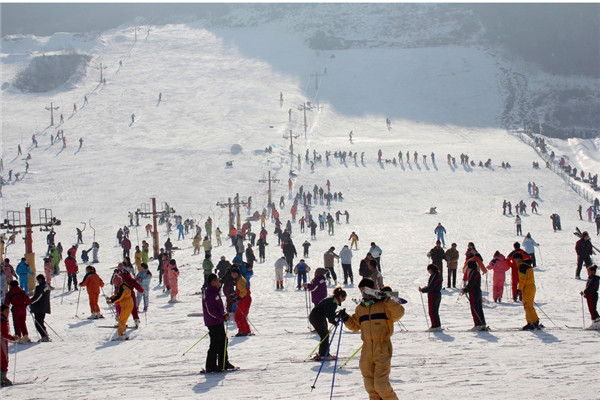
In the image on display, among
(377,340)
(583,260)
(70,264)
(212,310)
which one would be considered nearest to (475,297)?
(212,310)

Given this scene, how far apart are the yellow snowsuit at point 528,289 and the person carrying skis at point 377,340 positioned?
14.0ft

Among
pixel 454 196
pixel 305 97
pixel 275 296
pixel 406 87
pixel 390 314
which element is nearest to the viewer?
pixel 390 314

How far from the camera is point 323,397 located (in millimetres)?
6484

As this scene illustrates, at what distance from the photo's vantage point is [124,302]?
1028cm

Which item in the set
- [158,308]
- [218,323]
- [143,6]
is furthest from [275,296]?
[143,6]

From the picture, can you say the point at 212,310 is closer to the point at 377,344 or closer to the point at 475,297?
the point at 377,344

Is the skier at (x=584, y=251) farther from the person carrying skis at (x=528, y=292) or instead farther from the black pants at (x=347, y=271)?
the person carrying skis at (x=528, y=292)

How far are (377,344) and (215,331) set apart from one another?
2662mm

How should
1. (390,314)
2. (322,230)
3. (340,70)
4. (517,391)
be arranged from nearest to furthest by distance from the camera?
(390,314) → (517,391) → (322,230) → (340,70)

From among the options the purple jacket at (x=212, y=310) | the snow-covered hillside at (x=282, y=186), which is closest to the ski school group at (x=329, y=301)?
the purple jacket at (x=212, y=310)

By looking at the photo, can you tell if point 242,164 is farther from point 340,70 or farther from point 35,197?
point 340,70

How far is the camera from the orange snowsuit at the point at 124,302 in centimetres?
1011

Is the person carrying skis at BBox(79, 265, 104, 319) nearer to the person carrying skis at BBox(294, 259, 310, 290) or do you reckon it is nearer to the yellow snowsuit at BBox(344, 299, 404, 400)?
the person carrying skis at BBox(294, 259, 310, 290)

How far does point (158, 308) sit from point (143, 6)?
111822 mm
